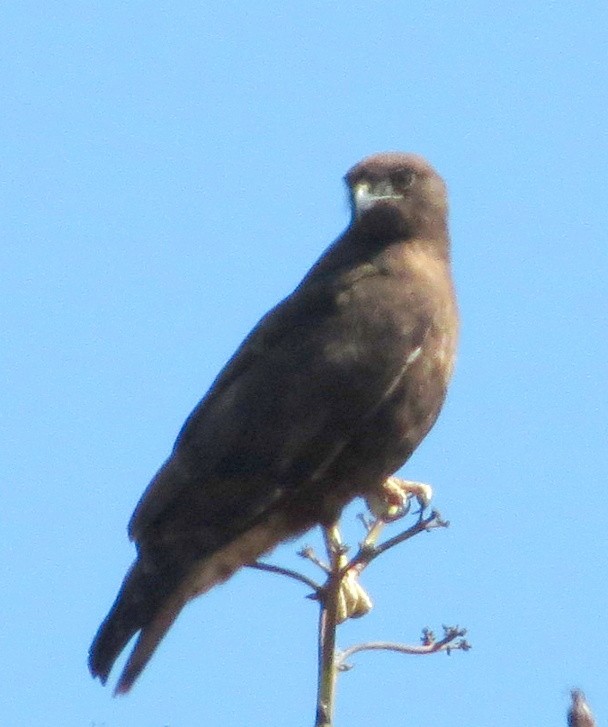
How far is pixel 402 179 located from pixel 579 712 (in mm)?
3940

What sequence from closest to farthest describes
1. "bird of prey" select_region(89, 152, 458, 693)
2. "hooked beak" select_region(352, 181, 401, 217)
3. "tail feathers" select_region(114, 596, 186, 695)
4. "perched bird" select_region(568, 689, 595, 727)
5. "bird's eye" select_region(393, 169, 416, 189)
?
"perched bird" select_region(568, 689, 595, 727)
"tail feathers" select_region(114, 596, 186, 695)
"bird of prey" select_region(89, 152, 458, 693)
"hooked beak" select_region(352, 181, 401, 217)
"bird's eye" select_region(393, 169, 416, 189)

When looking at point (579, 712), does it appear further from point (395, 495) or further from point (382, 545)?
point (395, 495)

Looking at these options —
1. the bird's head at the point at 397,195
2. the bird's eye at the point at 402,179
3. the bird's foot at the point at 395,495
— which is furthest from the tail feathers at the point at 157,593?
the bird's eye at the point at 402,179

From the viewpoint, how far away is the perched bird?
2.70 m

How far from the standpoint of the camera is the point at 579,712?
2715 mm

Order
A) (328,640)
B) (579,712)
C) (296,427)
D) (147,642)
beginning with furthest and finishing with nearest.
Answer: (296,427)
(147,642)
(328,640)
(579,712)

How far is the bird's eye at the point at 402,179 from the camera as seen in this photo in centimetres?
639

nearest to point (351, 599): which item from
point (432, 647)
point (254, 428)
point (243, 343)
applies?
point (432, 647)

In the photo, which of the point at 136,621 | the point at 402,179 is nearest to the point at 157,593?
the point at 136,621

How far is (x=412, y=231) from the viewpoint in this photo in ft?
20.5

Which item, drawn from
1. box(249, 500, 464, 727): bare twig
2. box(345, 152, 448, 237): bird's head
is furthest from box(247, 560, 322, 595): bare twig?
box(345, 152, 448, 237): bird's head

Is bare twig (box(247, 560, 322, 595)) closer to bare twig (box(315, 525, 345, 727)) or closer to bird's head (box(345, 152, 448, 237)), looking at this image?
bare twig (box(315, 525, 345, 727))

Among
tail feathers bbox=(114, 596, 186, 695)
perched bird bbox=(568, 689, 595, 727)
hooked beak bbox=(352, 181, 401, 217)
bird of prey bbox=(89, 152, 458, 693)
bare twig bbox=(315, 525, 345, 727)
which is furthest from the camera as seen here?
hooked beak bbox=(352, 181, 401, 217)

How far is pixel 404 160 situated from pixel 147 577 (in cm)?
226
